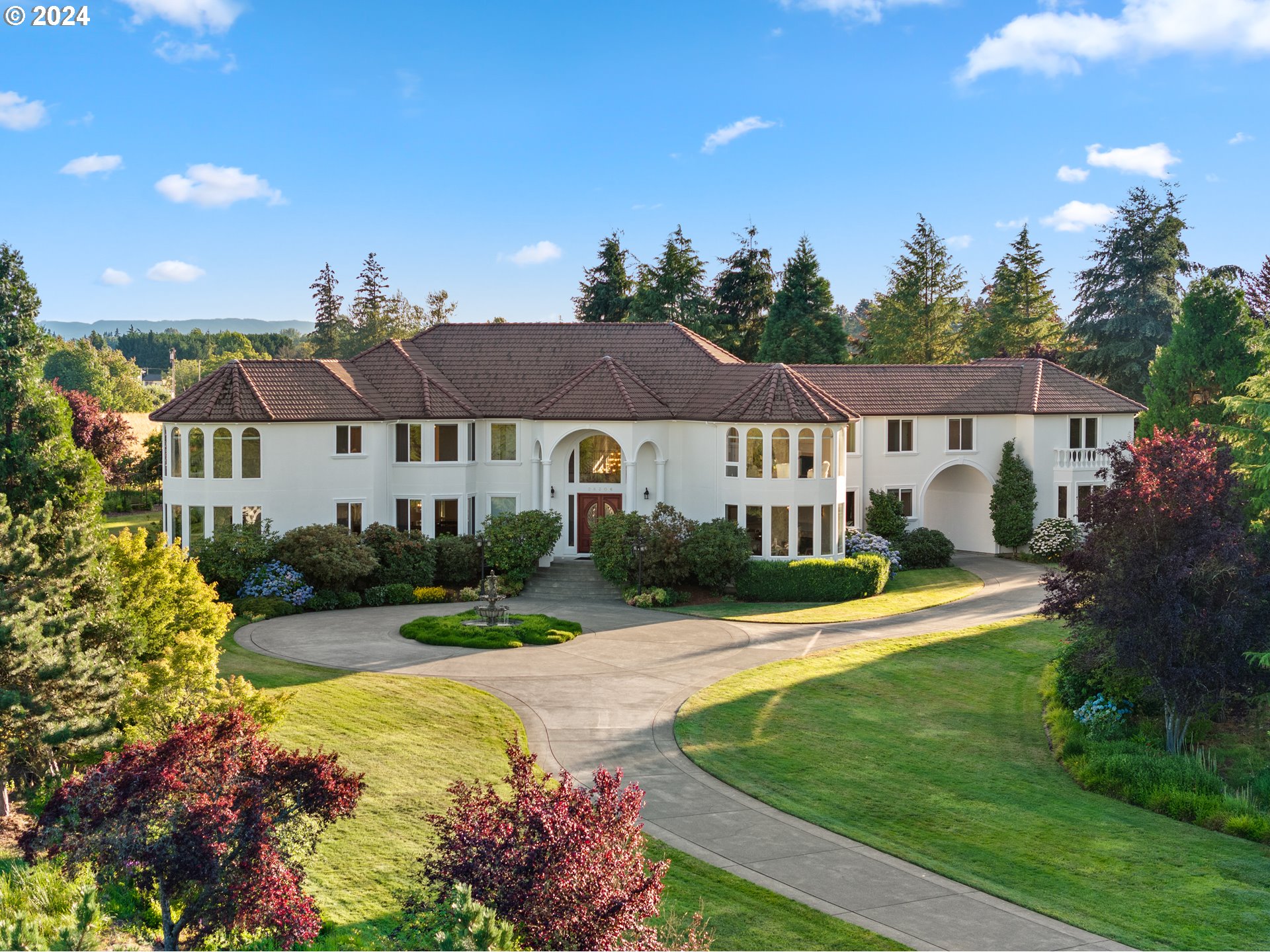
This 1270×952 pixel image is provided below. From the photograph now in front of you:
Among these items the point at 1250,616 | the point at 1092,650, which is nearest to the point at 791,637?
the point at 1092,650

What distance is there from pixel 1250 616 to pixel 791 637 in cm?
1189

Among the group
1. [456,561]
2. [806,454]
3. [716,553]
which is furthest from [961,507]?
[456,561]

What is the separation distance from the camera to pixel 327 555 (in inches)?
1262

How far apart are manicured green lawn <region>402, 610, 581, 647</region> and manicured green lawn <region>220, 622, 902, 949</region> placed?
3.87 meters

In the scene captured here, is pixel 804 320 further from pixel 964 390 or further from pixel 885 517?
pixel 885 517

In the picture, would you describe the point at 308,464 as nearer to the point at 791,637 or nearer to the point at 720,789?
the point at 791,637

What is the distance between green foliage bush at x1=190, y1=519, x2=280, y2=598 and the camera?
105 feet

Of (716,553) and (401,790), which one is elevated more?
(716,553)

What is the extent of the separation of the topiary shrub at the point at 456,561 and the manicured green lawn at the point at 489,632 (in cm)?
520

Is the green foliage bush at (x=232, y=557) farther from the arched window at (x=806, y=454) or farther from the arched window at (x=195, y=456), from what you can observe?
the arched window at (x=806, y=454)

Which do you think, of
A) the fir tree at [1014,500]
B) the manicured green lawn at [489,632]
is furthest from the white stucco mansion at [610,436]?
the manicured green lawn at [489,632]

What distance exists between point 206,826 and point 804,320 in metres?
52.5

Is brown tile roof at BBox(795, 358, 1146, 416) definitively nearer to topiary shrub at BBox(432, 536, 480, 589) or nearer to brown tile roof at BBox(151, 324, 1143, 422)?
brown tile roof at BBox(151, 324, 1143, 422)

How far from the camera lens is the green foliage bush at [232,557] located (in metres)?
31.9
